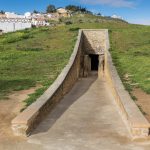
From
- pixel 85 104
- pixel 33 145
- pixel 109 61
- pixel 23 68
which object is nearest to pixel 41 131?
pixel 33 145

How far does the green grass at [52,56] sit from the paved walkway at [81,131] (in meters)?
1.61

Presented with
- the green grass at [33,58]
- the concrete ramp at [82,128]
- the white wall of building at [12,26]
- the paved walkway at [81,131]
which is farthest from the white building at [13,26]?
the paved walkway at [81,131]

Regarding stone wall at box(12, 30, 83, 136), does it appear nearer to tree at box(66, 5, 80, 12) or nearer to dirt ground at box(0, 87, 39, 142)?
dirt ground at box(0, 87, 39, 142)

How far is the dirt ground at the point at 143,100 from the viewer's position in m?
11.9

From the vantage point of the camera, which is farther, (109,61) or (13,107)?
(109,61)

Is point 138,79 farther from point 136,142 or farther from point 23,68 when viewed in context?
point 136,142

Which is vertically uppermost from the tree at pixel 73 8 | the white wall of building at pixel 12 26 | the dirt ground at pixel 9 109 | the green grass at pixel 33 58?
the tree at pixel 73 8

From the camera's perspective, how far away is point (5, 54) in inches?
1092

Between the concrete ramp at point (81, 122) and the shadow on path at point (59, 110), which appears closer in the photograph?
the concrete ramp at point (81, 122)

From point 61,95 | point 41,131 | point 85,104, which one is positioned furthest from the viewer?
point 61,95

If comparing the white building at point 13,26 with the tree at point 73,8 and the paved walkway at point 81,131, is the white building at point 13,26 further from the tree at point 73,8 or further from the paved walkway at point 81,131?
the paved walkway at point 81,131

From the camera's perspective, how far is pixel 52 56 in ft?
86.9

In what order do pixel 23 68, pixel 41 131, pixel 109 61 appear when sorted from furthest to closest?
pixel 109 61 → pixel 23 68 → pixel 41 131

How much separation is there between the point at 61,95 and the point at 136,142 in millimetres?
6218
